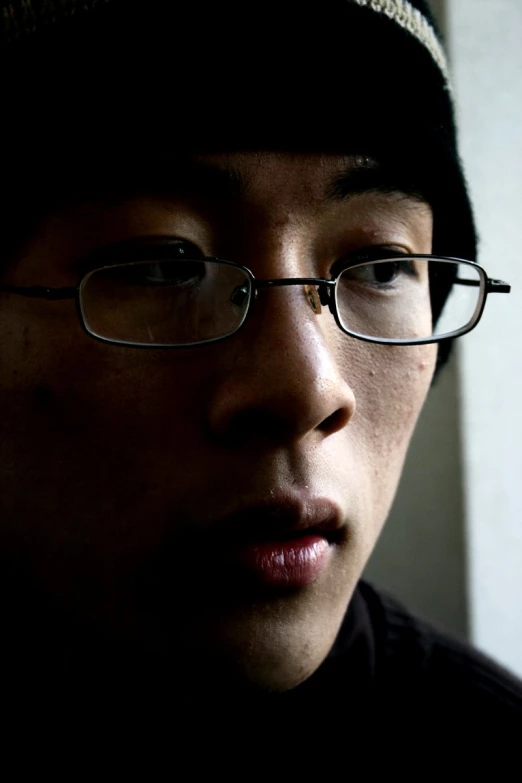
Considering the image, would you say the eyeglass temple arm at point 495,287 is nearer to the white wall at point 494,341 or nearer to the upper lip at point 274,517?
the upper lip at point 274,517

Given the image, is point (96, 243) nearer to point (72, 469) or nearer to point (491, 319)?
point (72, 469)

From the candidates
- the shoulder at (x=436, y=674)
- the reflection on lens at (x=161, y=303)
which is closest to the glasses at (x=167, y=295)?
the reflection on lens at (x=161, y=303)

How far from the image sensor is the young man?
0.59 meters

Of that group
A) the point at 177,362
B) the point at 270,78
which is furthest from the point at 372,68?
the point at 177,362

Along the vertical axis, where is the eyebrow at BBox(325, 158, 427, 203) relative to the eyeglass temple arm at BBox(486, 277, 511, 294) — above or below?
above

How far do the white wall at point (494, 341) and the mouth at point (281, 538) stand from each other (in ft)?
2.21

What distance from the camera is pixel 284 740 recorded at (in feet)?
2.59

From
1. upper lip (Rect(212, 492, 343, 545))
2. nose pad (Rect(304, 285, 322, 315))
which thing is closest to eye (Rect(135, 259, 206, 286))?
nose pad (Rect(304, 285, 322, 315))

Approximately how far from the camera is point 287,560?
24.8 inches

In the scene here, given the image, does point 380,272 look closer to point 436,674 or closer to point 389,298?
point 389,298

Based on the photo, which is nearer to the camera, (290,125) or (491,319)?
(290,125)

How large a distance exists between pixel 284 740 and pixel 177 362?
1.62 feet

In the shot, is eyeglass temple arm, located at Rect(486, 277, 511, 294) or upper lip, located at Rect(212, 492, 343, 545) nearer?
upper lip, located at Rect(212, 492, 343, 545)

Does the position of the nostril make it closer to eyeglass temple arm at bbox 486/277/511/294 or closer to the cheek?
the cheek
